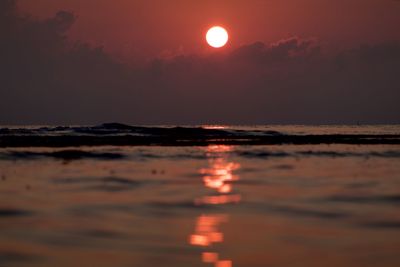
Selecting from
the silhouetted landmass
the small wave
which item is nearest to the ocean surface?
the small wave

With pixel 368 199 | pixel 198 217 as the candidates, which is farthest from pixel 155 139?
pixel 198 217

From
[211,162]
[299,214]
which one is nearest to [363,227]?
[299,214]

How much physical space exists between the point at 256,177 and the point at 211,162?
1067 centimetres

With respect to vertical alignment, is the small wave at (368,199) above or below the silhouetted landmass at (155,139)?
below

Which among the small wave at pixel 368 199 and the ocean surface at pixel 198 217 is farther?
the small wave at pixel 368 199

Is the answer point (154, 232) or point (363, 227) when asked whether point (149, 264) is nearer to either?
point (154, 232)

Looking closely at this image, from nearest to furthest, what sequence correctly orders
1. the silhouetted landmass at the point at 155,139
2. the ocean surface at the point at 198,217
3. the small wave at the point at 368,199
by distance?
the ocean surface at the point at 198,217
the small wave at the point at 368,199
the silhouetted landmass at the point at 155,139

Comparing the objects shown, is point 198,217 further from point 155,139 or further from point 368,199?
point 155,139

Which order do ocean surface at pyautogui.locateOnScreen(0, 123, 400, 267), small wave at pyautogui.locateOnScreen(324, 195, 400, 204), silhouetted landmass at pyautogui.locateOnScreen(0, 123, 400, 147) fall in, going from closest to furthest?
ocean surface at pyautogui.locateOnScreen(0, 123, 400, 267)
small wave at pyautogui.locateOnScreen(324, 195, 400, 204)
silhouetted landmass at pyautogui.locateOnScreen(0, 123, 400, 147)

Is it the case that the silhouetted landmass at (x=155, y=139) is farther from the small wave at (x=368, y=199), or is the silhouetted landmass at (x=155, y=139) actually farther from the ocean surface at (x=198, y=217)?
the small wave at (x=368, y=199)

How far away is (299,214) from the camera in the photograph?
1941 cm

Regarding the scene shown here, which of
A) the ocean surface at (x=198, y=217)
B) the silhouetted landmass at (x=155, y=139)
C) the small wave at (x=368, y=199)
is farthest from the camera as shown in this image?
the silhouetted landmass at (x=155, y=139)

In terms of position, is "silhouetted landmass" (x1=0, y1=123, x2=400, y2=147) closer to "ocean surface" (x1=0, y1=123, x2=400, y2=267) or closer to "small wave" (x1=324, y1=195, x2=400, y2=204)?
"ocean surface" (x1=0, y1=123, x2=400, y2=267)

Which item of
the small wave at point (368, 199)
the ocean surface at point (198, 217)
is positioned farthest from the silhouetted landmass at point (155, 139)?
the small wave at point (368, 199)
